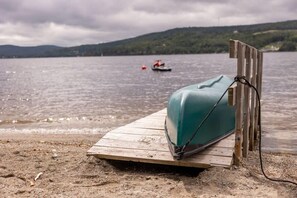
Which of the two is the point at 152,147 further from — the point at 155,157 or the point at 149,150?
the point at 155,157

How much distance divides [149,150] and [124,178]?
0.90 m

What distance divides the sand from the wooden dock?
0.19 metres

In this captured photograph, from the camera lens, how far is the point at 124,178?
19.9ft

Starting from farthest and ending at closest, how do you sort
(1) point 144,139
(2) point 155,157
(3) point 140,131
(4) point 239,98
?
(3) point 140,131 < (1) point 144,139 < (2) point 155,157 < (4) point 239,98

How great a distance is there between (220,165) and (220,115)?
1750mm

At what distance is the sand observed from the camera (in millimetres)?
5375

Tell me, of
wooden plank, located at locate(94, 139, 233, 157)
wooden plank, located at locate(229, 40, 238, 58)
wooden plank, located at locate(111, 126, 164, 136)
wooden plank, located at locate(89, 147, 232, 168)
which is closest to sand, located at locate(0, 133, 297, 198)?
wooden plank, located at locate(89, 147, 232, 168)

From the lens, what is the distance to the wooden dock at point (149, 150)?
245 inches

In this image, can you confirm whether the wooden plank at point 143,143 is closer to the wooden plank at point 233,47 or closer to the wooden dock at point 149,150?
the wooden dock at point 149,150

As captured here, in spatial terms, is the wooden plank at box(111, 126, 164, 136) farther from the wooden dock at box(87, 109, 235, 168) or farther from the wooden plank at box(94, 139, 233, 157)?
the wooden plank at box(94, 139, 233, 157)

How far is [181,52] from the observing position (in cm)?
19350

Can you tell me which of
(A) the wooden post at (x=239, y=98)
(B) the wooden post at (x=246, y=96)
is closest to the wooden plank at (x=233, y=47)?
(A) the wooden post at (x=239, y=98)

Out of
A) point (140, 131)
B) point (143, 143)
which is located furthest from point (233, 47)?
point (140, 131)

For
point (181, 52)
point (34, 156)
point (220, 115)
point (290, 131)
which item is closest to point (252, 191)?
point (220, 115)
